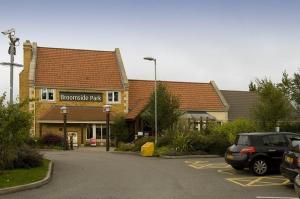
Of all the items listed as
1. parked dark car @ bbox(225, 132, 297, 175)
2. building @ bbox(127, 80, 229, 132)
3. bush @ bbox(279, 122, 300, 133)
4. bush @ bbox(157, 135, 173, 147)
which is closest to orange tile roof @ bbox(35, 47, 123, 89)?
building @ bbox(127, 80, 229, 132)

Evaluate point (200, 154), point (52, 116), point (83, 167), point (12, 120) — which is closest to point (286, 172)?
point (12, 120)

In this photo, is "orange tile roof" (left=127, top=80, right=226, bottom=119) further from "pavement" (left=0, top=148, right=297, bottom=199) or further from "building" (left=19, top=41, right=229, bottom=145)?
"pavement" (left=0, top=148, right=297, bottom=199)

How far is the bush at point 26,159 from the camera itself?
67.6 ft

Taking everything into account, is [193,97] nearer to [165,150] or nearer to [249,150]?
[165,150]

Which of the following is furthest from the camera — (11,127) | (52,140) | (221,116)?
(221,116)

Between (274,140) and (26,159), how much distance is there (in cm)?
996

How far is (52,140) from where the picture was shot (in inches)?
1729

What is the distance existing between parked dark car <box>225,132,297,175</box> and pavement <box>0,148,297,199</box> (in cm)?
41

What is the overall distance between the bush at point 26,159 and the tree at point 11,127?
5.78 ft

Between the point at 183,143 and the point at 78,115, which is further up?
the point at 78,115

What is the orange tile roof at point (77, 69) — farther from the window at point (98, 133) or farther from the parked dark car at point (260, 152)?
the parked dark car at point (260, 152)

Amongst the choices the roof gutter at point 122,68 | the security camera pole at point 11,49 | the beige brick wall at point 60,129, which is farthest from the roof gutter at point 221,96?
the security camera pole at point 11,49

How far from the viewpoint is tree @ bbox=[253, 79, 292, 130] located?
34156mm

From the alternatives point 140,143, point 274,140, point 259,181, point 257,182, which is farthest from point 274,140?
point 140,143
